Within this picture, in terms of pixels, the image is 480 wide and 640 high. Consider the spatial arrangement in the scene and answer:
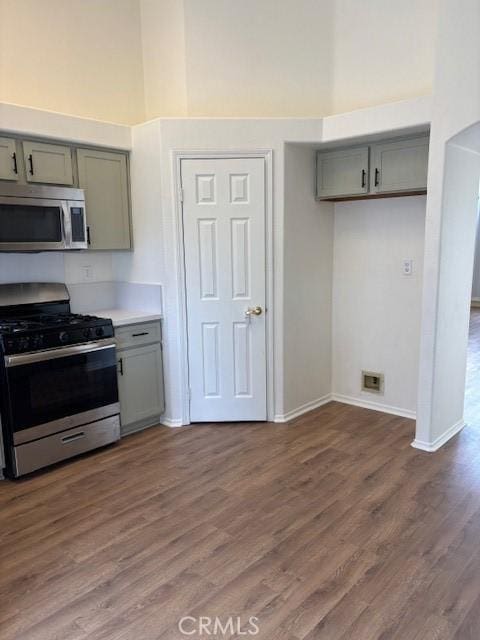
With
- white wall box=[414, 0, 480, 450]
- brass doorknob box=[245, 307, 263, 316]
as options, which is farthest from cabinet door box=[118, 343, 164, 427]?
white wall box=[414, 0, 480, 450]

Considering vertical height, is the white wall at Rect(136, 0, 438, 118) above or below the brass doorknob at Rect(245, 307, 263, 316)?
above

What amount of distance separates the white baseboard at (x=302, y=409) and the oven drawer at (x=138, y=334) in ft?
3.82

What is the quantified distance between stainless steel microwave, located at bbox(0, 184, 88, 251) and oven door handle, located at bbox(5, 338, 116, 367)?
0.71m

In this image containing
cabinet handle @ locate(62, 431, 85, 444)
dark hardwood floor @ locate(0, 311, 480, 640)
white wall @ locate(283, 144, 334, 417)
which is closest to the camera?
dark hardwood floor @ locate(0, 311, 480, 640)

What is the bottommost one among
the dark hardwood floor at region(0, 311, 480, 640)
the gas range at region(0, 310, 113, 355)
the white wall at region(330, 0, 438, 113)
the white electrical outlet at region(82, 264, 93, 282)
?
the dark hardwood floor at region(0, 311, 480, 640)

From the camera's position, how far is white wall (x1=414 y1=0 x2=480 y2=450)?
2.75 meters

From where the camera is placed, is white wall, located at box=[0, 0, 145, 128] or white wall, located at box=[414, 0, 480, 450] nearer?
white wall, located at box=[414, 0, 480, 450]

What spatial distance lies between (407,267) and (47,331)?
2679 millimetres

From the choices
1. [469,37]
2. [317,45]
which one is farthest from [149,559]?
[317,45]

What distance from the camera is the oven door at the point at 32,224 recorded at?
9.89 feet

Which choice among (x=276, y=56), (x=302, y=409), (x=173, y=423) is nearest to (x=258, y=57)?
(x=276, y=56)

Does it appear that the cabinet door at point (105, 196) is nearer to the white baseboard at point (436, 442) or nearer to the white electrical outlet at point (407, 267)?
the white electrical outlet at point (407, 267)

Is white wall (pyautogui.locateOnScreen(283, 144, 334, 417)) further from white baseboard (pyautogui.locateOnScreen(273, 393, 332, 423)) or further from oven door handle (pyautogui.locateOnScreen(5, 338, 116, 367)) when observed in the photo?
oven door handle (pyautogui.locateOnScreen(5, 338, 116, 367))

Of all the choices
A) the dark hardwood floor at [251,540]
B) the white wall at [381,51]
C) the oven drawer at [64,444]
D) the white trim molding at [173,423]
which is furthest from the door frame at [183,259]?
the white wall at [381,51]
